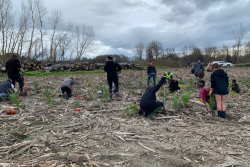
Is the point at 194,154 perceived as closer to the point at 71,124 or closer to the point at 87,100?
the point at 71,124

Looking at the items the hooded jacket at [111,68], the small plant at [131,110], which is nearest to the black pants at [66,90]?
the hooded jacket at [111,68]

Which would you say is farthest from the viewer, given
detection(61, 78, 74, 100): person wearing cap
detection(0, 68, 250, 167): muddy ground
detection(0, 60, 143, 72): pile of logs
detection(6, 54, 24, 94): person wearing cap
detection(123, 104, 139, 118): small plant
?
detection(0, 60, 143, 72): pile of logs

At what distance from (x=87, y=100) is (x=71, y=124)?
2.50m

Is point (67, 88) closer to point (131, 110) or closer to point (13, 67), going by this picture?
point (13, 67)

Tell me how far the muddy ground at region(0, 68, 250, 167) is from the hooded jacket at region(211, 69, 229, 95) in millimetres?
626

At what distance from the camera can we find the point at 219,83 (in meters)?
4.87

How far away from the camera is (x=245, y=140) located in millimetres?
3502

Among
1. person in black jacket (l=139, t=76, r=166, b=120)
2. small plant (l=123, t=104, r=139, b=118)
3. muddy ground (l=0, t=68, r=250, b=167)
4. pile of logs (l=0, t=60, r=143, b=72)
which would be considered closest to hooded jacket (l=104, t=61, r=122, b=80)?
muddy ground (l=0, t=68, r=250, b=167)

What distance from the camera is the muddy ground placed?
2.79 metres

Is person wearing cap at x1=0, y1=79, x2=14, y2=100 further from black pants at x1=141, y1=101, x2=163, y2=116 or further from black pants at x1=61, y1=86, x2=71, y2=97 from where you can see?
black pants at x1=141, y1=101, x2=163, y2=116

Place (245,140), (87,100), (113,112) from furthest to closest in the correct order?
1. (87,100)
2. (113,112)
3. (245,140)

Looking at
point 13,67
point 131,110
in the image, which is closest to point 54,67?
point 13,67

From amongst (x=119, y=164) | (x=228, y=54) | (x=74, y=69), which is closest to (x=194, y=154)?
(x=119, y=164)

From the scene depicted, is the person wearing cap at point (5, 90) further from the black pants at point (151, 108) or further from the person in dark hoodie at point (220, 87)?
the person in dark hoodie at point (220, 87)
